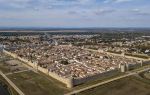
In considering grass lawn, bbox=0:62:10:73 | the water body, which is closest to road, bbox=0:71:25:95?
the water body

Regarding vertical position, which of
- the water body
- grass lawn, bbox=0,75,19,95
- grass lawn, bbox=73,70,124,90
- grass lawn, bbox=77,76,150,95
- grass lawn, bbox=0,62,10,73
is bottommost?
the water body

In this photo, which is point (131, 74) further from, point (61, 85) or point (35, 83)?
point (35, 83)

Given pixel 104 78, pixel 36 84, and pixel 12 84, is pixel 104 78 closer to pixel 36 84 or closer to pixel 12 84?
pixel 36 84

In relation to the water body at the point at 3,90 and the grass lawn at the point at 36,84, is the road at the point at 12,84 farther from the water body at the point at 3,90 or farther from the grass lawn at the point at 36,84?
the water body at the point at 3,90

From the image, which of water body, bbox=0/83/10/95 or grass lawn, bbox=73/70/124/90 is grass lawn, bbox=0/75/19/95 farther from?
grass lawn, bbox=73/70/124/90

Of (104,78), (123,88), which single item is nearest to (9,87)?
(104,78)

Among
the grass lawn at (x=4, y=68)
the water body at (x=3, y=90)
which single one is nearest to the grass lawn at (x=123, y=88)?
the water body at (x=3, y=90)

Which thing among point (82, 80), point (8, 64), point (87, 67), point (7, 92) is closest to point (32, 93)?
point (7, 92)
